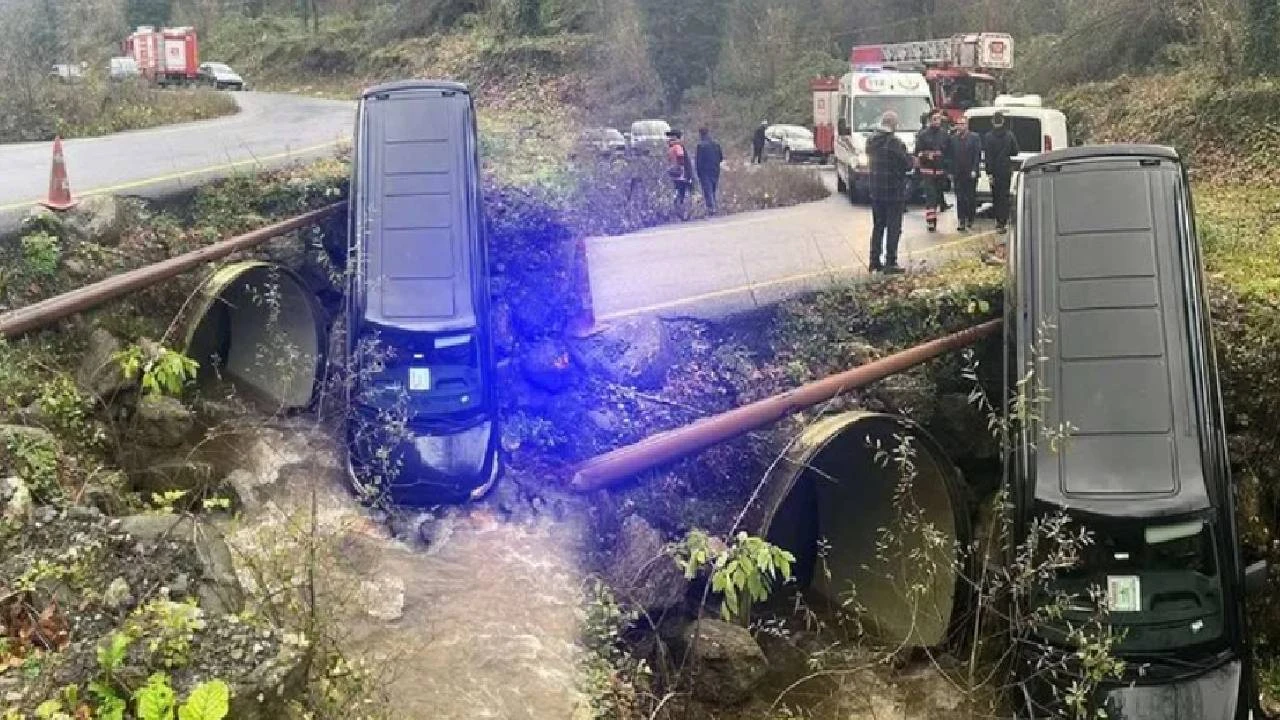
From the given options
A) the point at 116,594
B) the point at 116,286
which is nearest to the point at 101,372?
the point at 116,286

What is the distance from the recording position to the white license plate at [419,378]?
26.0 ft

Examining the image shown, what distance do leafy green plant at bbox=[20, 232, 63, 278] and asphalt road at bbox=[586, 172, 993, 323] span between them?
15.0 ft

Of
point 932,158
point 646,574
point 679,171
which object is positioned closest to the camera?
point 646,574

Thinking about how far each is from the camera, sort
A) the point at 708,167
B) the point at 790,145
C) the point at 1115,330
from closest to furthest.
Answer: the point at 1115,330
the point at 708,167
the point at 790,145

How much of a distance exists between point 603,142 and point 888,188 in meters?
8.43

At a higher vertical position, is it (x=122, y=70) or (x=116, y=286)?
(x=116, y=286)

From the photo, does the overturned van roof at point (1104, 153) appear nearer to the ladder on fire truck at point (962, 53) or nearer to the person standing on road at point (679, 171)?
Result: the person standing on road at point (679, 171)

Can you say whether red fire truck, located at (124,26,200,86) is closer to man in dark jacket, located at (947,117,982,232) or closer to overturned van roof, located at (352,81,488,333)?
overturned van roof, located at (352,81,488,333)

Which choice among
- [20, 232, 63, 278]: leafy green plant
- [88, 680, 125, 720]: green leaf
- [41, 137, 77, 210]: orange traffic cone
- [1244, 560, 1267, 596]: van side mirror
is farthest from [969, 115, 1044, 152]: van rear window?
[88, 680, 125, 720]: green leaf

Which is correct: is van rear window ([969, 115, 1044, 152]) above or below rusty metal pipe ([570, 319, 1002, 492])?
above

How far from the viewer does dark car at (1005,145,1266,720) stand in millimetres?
6105

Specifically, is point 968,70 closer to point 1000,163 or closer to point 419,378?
point 1000,163

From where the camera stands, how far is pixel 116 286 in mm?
7809

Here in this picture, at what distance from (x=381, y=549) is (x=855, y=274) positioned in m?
5.24
